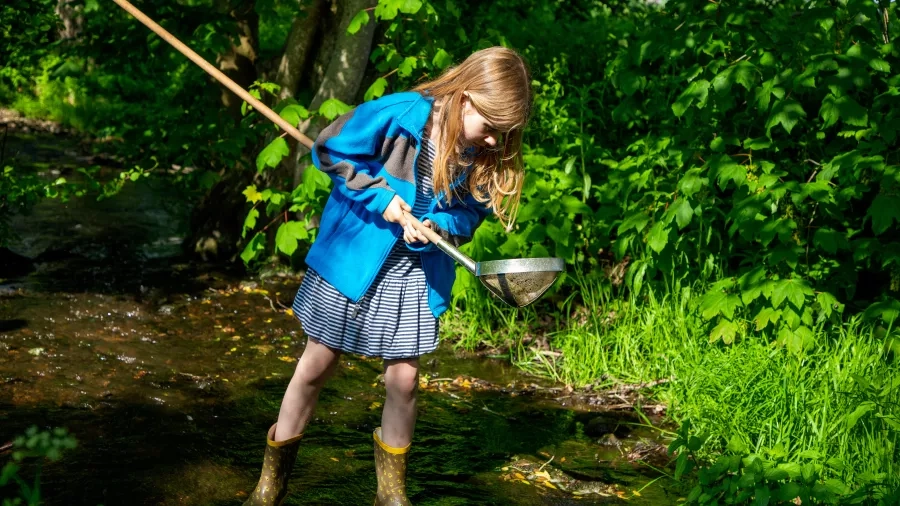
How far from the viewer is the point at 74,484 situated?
3.33m

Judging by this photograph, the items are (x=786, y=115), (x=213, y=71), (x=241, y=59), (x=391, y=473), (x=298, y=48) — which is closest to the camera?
(x=391, y=473)

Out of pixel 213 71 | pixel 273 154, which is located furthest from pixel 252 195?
pixel 213 71

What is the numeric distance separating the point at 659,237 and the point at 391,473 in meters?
2.06

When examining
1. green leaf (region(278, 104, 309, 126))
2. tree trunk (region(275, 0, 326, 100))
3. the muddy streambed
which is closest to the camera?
the muddy streambed

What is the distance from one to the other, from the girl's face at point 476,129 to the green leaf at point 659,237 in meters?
1.83

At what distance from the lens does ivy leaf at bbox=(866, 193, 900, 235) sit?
4.07 meters

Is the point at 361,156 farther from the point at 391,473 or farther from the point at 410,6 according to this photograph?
the point at 410,6

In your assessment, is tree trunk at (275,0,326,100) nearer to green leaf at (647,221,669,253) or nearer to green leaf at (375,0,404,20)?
green leaf at (375,0,404,20)

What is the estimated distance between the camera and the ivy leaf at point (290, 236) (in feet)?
17.3

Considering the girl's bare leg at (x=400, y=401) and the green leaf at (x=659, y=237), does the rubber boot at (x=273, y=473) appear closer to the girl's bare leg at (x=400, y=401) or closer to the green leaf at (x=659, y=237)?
the girl's bare leg at (x=400, y=401)

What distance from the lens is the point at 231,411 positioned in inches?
166

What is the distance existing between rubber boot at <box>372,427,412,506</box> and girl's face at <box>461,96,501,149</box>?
1.05 metres

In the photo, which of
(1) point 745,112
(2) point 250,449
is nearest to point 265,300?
(2) point 250,449

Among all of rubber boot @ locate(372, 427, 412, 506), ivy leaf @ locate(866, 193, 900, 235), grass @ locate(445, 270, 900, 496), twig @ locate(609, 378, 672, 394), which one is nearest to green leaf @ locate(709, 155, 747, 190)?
ivy leaf @ locate(866, 193, 900, 235)
